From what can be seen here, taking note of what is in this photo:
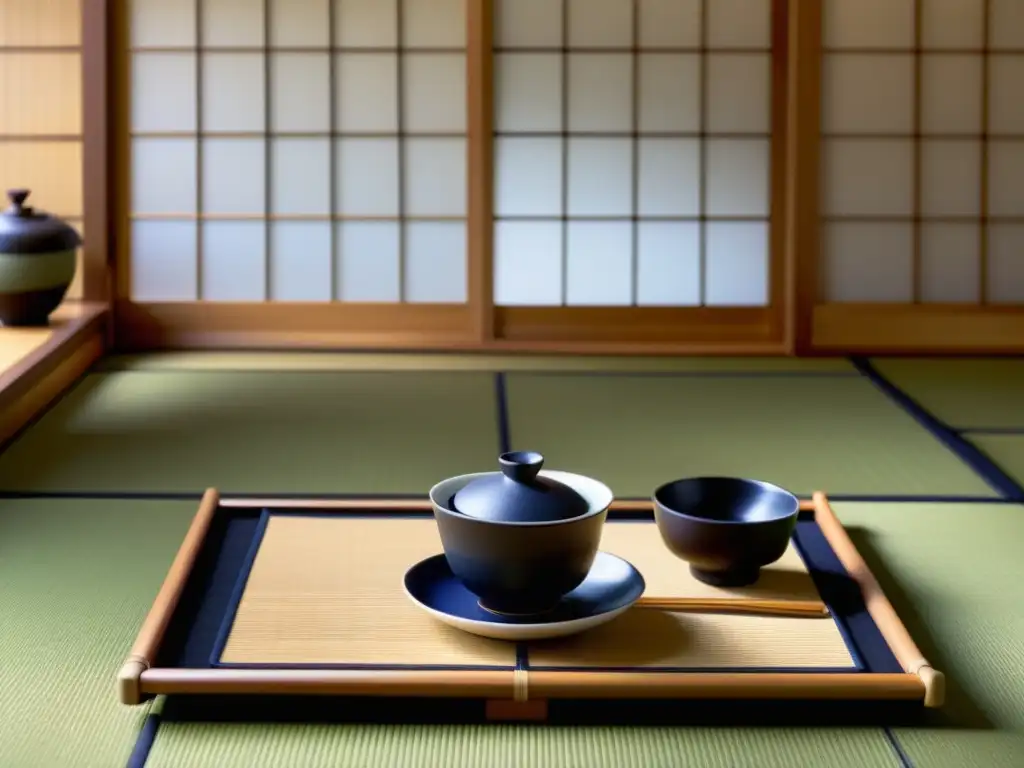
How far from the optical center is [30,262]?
4.66 m

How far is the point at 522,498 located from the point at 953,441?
2.18 metres

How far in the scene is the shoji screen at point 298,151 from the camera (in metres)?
5.20

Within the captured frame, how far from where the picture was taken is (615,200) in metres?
5.31

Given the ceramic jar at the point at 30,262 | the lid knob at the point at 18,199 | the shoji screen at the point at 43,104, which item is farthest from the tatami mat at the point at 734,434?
the shoji screen at the point at 43,104

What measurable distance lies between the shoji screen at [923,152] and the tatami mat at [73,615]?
2.97 metres

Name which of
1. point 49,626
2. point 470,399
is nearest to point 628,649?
point 49,626

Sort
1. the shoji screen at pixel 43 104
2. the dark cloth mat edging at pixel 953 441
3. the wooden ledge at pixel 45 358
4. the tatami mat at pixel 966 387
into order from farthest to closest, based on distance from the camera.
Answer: the shoji screen at pixel 43 104, the tatami mat at pixel 966 387, the wooden ledge at pixel 45 358, the dark cloth mat edging at pixel 953 441

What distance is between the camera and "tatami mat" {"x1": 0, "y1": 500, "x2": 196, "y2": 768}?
6.81ft

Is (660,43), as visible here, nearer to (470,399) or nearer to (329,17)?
(329,17)

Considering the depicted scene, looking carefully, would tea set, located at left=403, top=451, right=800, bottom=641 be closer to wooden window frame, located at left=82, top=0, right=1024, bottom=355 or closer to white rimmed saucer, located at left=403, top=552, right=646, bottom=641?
white rimmed saucer, located at left=403, top=552, right=646, bottom=641

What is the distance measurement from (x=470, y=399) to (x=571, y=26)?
160cm

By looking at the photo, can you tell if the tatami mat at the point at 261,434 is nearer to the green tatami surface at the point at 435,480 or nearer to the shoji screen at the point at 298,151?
the green tatami surface at the point at 435,480

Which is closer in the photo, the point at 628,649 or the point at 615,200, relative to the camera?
the point at 628,649

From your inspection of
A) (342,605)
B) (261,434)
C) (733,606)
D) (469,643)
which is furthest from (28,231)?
(733,606)
